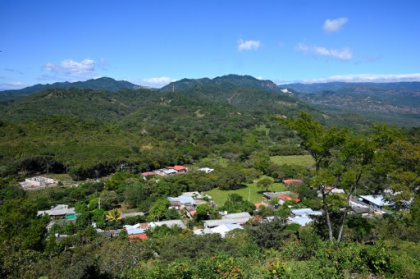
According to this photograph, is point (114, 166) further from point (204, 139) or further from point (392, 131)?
point (392, 131)

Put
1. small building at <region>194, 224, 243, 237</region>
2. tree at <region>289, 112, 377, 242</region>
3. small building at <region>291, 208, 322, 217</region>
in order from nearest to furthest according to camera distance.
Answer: tree at <region>289, 112, 377, 242</region> < small building at <region>194, 224, 243, 237</region> < small building at <region>291, 208, 322, 217</region>

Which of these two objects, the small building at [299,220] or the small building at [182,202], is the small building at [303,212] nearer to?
the small building at [299,220]

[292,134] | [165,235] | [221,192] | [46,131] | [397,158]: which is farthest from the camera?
[292,134]

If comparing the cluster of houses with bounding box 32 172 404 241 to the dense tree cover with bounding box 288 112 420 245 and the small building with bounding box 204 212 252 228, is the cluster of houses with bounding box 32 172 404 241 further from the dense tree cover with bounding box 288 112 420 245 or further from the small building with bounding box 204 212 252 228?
the dense tree cover with bounding box 288 112 420 245

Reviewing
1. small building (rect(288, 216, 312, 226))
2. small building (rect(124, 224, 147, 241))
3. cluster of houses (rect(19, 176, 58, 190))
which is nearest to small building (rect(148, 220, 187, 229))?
small building (rect(124, 224, 147, 241))

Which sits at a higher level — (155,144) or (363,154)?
(363,154)

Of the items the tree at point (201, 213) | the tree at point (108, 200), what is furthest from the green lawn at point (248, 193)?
the tree at point (108, 200)

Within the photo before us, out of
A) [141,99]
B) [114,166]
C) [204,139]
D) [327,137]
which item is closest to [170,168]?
[114,166]

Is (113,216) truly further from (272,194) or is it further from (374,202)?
(374,202)

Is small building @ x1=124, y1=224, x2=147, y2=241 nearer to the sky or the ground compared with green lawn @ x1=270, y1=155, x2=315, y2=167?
nearer to the sky
